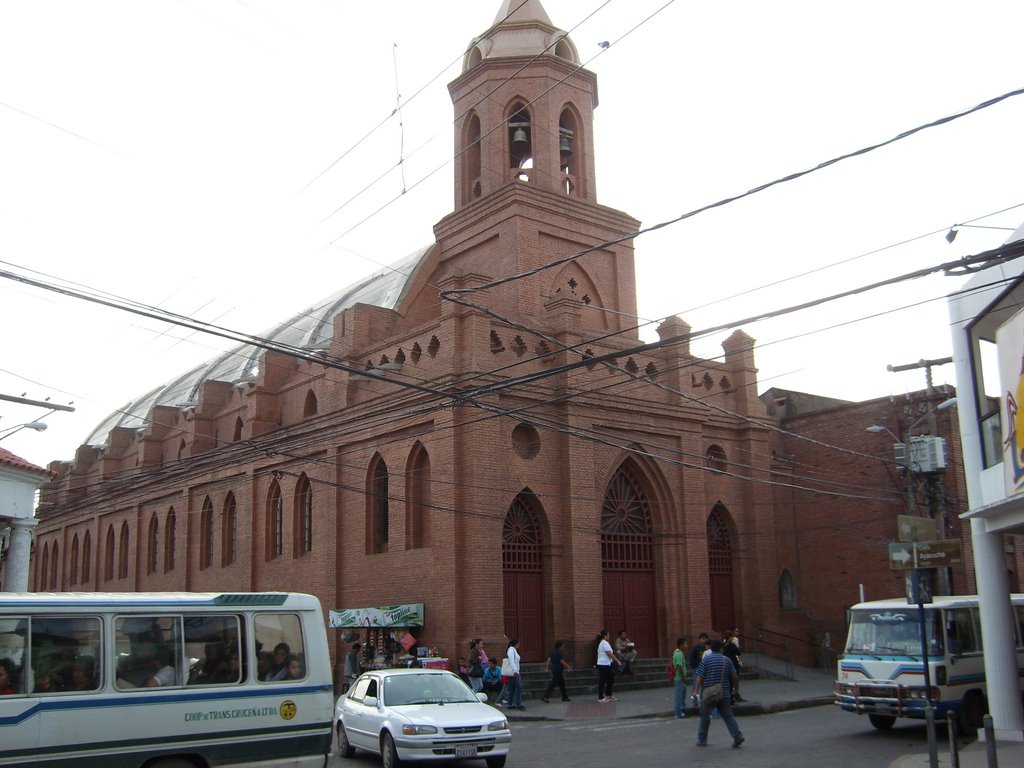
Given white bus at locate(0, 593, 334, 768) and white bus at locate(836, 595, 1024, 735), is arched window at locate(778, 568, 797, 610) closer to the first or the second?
white bus at locate(836, 595, 1024, 735)

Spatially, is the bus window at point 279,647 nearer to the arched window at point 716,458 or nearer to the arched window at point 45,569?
the arched window at point 716,458

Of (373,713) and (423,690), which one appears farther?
(423,690)

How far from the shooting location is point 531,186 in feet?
94.0

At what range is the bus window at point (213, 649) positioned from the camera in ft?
32.9

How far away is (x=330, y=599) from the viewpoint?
27.0 m

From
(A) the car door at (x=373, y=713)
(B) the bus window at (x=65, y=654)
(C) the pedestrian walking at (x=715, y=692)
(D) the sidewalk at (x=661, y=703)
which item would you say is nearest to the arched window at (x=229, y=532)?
(D) the sidewalk at (x=661, y=703)

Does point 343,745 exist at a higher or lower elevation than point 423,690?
lower

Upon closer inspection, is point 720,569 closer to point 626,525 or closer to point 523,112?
point 626,525

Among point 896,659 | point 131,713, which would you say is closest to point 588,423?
point 896,659

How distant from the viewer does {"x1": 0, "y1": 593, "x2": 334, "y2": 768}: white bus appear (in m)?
9.12

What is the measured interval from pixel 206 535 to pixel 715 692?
24049mm

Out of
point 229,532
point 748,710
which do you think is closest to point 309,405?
point 229,532

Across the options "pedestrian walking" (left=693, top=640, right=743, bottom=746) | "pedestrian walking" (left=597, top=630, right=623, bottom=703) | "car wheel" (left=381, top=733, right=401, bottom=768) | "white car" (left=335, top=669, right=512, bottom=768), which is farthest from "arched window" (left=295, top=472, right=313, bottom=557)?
"car wheel" (left=381, top=733, right=401, bottom=768)

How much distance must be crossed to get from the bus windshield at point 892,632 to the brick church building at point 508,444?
6820 mm
